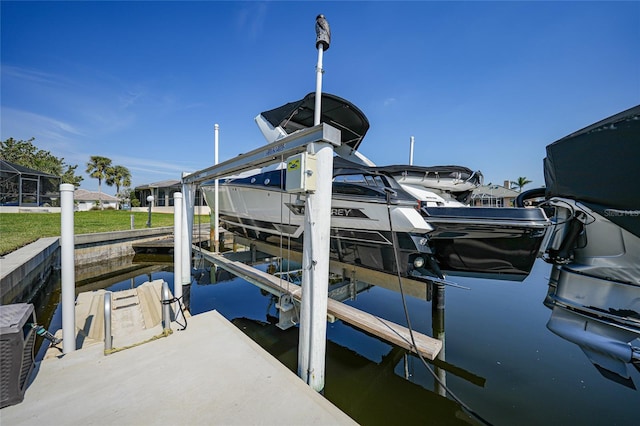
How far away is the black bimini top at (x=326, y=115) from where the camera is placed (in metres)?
4.66

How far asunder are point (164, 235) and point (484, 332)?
9.98 meters

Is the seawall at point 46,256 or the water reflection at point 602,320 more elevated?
the water reflection at point 602,320

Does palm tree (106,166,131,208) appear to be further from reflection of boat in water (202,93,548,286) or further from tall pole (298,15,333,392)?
tall pole (298,15,333,392)

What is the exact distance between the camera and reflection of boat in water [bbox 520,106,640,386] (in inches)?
70.6

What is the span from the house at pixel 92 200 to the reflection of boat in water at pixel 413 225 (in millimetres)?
34096

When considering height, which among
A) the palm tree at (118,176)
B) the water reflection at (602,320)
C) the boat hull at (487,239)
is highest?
the palm tree at (118,176)

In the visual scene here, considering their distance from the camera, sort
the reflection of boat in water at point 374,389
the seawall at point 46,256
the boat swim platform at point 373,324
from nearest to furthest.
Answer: the boat swim platform at point 373,324, the reflection of boat in water at point 374,389, the seawall at point 46,256

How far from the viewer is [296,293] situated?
2863mm

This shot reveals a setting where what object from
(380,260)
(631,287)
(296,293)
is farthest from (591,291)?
(296,293)

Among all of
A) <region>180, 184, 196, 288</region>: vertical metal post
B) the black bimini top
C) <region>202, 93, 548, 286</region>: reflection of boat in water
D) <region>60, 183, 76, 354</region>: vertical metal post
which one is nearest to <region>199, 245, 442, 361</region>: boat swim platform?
<region>202, 93, 548, 286</region>: reflection of boat in water

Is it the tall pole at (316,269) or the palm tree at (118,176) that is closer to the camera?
the tall pole at (316,269)

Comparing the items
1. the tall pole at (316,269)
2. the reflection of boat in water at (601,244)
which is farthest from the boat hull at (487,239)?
the tall pole at (316,269)

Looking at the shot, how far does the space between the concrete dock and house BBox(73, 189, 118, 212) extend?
3412 cm

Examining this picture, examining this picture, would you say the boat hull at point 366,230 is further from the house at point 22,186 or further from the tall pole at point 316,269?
the house at point 22,186
